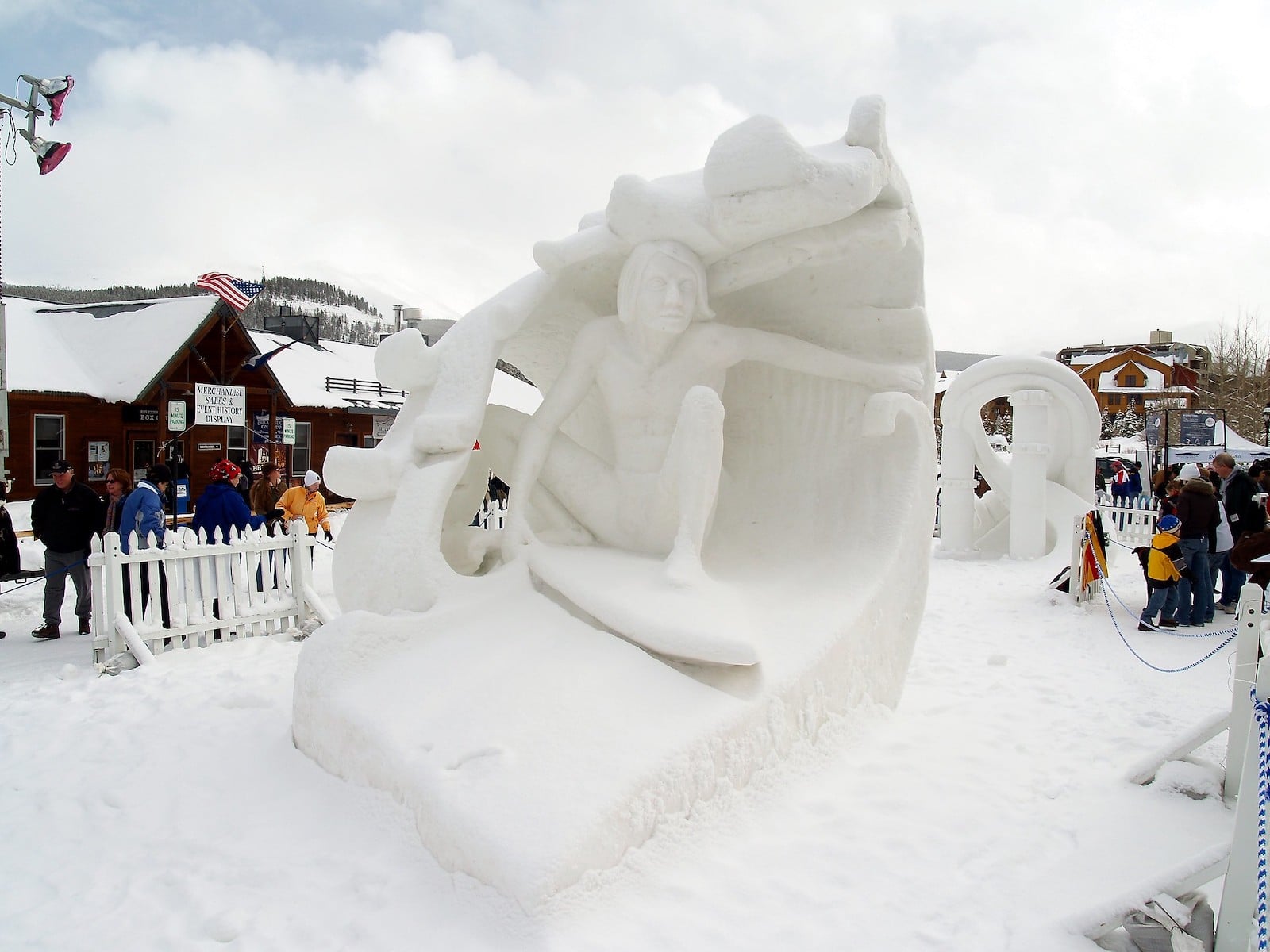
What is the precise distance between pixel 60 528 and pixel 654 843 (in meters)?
6.38

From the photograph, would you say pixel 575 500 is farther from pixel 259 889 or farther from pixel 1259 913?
pixel 1259 913

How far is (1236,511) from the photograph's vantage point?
8078 mm

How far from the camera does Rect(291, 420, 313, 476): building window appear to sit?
70.0 feet

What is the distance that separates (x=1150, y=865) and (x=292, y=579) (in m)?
6.20

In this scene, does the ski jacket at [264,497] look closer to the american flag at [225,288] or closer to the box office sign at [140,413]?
the american flag at [225,288]

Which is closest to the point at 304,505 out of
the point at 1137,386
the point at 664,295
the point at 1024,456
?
the point at 664,295

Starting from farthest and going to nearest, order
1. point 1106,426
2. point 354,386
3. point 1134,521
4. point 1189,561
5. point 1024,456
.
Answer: point 1106,426
point 354,386
point 1134,521
point 1024,456
point 1189,561

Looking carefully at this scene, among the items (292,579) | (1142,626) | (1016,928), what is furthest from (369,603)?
(1142,626)

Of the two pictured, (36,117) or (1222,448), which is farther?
(1222,448)

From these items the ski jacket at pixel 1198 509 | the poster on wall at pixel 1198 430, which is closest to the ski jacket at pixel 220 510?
the ski jacket at pixel 1198 509

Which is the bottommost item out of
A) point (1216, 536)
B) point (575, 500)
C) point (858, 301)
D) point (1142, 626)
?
point (1142, 626)

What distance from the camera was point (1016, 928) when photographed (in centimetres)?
247

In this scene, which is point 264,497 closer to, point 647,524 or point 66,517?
point 66,517

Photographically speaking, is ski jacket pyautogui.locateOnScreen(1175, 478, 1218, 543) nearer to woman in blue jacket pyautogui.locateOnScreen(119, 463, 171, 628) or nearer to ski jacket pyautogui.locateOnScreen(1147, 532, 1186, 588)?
ski jacket pyautogui.locateOnScreen(1147, 532, 1186, 588)
